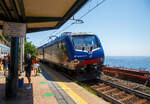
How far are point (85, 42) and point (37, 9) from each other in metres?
4.71

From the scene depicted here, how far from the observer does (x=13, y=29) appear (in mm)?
5082

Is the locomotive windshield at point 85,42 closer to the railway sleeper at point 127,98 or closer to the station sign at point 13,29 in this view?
the railway sleeper at point 127,98

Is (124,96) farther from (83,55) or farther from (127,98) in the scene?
(83,55)

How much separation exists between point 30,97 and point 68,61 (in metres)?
4.16

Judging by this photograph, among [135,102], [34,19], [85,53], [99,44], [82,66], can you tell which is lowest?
[135,102]

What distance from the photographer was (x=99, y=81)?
877cm

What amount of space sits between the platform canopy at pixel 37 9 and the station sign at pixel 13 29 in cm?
17

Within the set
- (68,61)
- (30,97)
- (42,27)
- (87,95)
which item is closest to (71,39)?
(68,61)

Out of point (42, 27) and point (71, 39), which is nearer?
point (42, 27)

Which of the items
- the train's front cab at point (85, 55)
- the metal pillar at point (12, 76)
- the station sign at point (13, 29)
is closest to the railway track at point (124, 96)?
the train's front cab at point (85, 55)

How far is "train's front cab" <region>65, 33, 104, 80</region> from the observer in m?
8.38

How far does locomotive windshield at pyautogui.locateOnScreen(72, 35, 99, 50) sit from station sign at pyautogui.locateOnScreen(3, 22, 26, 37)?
404 cm

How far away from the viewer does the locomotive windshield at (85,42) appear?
882 cm

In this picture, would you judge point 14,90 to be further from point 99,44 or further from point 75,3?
point 99,44
